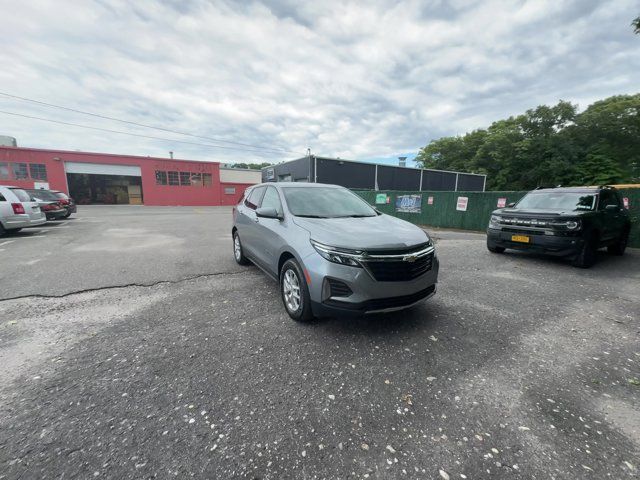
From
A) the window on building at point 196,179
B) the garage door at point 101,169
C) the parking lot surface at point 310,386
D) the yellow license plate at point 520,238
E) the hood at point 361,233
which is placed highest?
the garage door at point 101,169

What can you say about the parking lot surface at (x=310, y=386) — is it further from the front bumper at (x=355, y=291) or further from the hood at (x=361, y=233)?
the hood at (x=361, y=233)

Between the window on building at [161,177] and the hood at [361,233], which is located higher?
the window on building at [161,177]

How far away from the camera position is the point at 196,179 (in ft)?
107

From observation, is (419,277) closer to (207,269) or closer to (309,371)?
(309,371)

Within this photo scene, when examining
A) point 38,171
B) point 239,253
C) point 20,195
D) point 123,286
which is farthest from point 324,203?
point 38,171

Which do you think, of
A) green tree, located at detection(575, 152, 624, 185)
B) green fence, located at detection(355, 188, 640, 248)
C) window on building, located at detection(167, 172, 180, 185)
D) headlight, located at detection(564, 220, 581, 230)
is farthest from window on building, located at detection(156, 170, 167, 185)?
green tree, located at detection(575, 152, 624, 185)

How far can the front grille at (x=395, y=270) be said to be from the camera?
9.24 feet

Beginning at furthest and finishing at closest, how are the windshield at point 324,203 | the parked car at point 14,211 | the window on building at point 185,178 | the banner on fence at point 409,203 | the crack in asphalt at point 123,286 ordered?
the window on building at point 185,178 < the banner on fence at point 409,203 < the parked car at point 14,211 < the crack in asphalt at point 123,286 < the windshield at point 324,203

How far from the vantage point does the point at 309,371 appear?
248cm

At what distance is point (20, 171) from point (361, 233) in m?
37.0

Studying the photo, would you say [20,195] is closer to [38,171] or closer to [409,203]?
[409,203]

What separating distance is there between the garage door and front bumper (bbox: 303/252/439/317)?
3411cm

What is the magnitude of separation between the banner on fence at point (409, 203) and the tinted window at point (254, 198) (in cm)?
1300

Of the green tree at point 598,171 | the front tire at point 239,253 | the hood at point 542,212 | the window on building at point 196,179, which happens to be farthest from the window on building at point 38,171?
the green tree at point 598,171
